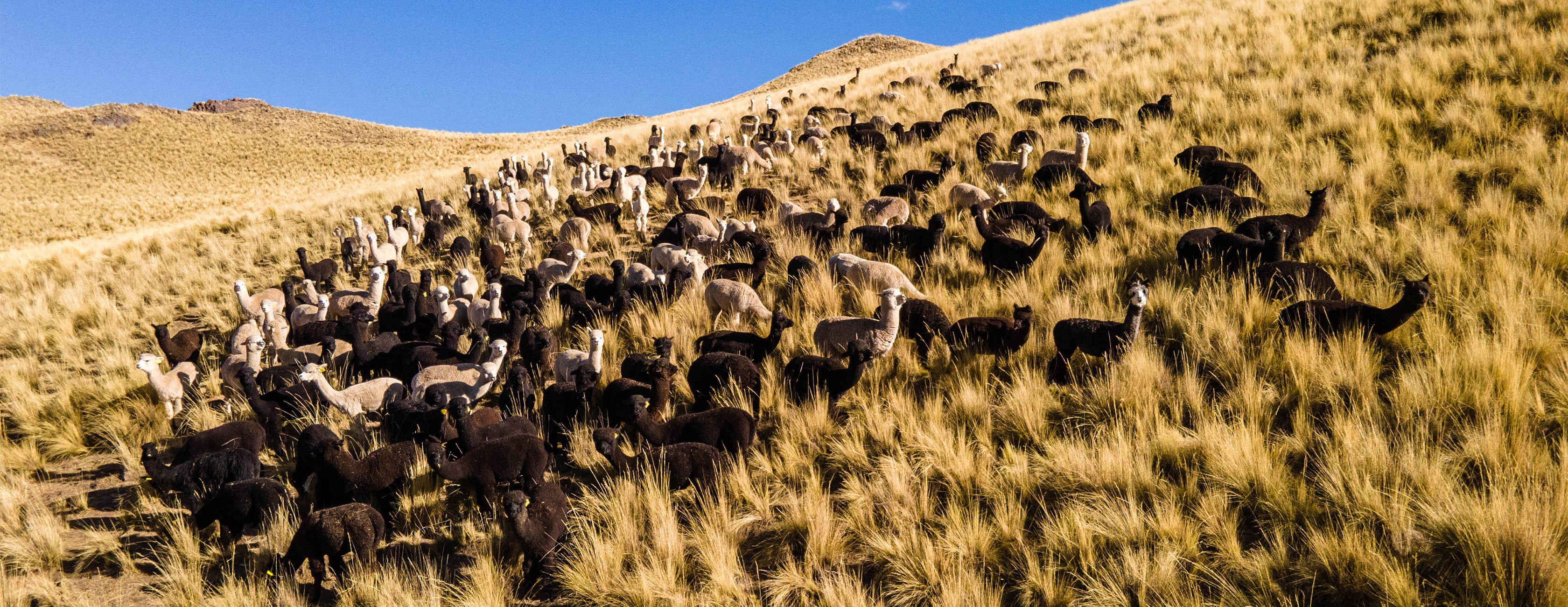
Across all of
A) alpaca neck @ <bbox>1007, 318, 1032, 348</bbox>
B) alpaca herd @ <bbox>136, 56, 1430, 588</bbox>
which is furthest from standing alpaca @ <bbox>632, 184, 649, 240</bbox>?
alpaca neck @ <bbox>1007, 318, 1032, 348</bbox>

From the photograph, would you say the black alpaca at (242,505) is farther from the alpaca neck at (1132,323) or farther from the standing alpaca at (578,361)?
the alpaca neck at (1132,323)

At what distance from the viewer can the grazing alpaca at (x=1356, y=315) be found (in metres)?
4.81

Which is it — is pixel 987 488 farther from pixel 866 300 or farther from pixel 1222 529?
pixel 866 300

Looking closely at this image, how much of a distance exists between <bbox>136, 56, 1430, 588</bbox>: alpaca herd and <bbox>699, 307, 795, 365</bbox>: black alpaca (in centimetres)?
4

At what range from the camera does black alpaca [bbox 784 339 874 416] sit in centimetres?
557

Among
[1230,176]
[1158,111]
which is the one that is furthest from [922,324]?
[1158,111]

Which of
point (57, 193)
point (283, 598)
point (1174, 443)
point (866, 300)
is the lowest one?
point (283, 598)

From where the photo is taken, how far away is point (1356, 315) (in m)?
4.96

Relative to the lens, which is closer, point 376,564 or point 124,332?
point 376,564

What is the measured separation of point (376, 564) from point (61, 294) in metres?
15.9

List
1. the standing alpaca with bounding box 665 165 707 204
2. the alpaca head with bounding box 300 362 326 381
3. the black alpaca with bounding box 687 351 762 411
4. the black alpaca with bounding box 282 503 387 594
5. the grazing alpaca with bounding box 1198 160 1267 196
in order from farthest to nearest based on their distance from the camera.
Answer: the standing alpaca with bounding box 665 165 707 204, the grazing alpaca with bounding box 1198 160 1267 196, the alpaca head with bounding box 300 362 326 381, the black alpaca with bounding box 687 351 762 411, the black alpaca with bounding box 282 503 387 594

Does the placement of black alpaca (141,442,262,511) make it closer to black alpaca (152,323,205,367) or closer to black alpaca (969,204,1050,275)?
black alpaca (152,323,205,367)

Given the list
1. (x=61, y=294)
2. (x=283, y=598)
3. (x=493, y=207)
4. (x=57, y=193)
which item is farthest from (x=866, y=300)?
(x=57, y=193)

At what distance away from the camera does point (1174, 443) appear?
4.27 m
